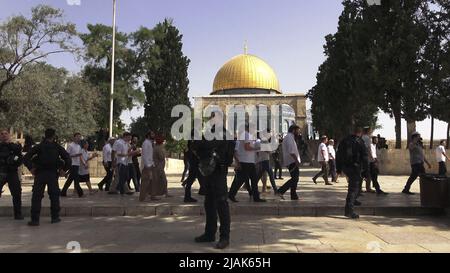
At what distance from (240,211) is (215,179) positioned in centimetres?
282

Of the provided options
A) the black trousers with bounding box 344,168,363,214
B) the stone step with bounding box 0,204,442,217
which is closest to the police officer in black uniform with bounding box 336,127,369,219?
the black trousers with bounding box 344,168,363,214

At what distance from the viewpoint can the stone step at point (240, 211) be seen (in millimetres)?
7980

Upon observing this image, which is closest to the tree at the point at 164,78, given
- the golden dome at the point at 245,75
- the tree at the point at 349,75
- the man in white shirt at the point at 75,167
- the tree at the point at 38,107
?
the tree at the point at 38,107

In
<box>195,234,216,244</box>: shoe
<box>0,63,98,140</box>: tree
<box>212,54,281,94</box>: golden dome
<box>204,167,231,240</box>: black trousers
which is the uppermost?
<box>212,54,281,94</box>: golden dome

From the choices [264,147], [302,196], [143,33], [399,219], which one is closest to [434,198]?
[399,219]

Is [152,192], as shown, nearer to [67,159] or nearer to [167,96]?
[67,159]

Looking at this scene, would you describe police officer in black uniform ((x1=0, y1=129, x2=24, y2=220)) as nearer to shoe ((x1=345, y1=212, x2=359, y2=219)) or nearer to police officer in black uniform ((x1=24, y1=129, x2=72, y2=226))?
police officer in black uniform ((x1=24, y1=129, x2=72, y2=226))

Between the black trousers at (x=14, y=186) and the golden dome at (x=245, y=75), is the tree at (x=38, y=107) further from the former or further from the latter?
the golden dome at (x=245, y=75)

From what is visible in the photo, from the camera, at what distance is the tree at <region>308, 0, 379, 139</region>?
21.1 m

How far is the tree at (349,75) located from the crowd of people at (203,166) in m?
9.27

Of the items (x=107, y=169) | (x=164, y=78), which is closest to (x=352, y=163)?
(x=107, y=169)

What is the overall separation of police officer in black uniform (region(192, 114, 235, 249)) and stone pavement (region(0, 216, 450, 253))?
21cm

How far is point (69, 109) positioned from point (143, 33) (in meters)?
14.3

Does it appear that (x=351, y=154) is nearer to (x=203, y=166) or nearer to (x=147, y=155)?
(x=203, y=166)
